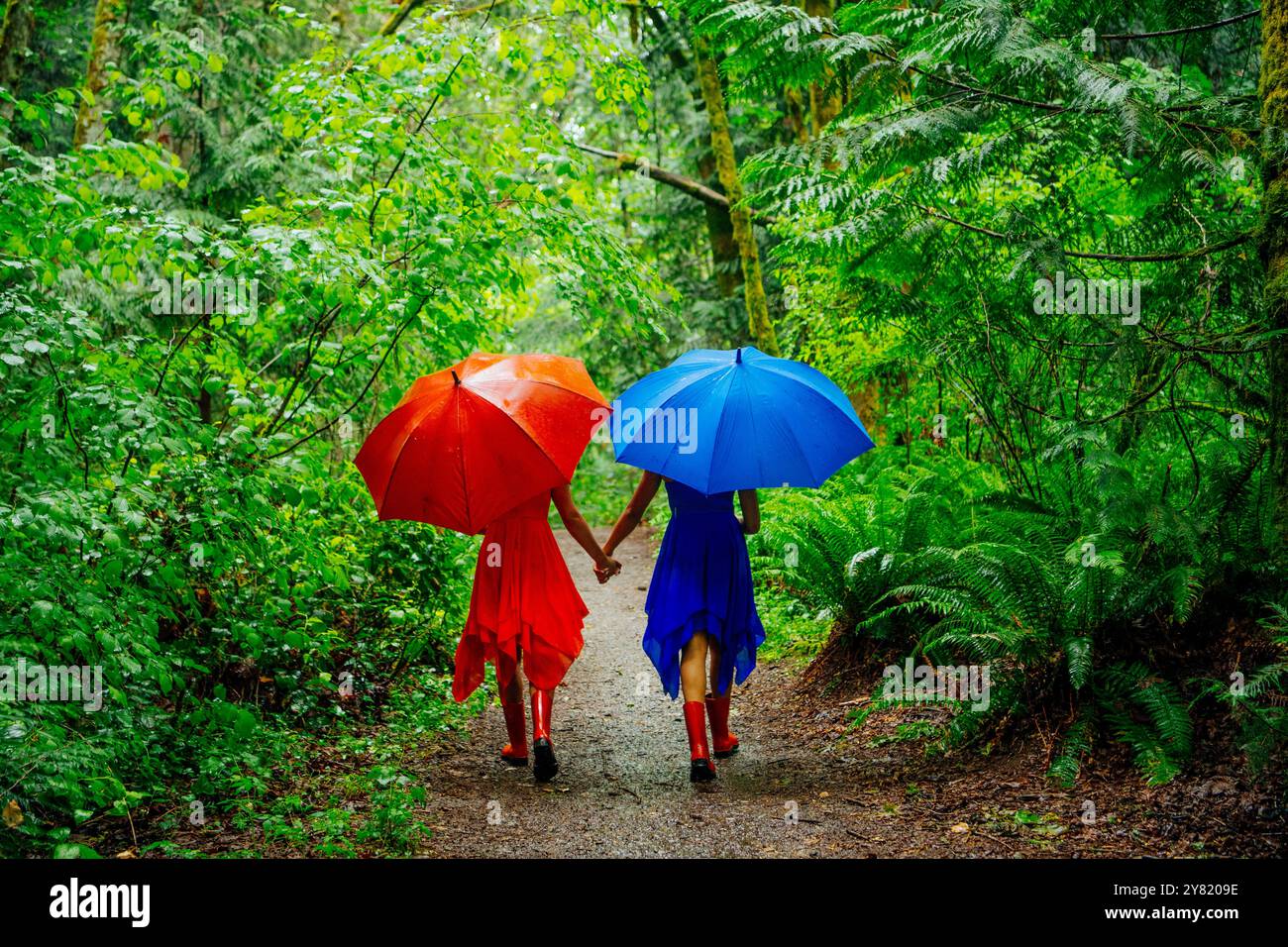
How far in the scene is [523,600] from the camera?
5.28 metres

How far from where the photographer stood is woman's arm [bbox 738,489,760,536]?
16.9 ft

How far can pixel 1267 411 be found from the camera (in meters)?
4.69


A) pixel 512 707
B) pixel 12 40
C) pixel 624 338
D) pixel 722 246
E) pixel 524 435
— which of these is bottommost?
pixel 512 707

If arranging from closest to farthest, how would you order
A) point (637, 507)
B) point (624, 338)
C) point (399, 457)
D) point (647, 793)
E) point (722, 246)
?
point (399, 457), point (647, 793), point (637, 507), point (624, 338), point (722, 246)

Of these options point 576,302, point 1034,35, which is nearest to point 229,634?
point 576,302

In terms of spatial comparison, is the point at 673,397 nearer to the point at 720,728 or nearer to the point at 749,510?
the point at 749,510


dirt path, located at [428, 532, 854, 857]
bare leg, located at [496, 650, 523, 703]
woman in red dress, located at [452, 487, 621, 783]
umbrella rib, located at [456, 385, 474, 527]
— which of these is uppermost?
umbrella rib, located at [456, 385, 474, 527]

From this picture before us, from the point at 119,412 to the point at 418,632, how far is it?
3.36 m

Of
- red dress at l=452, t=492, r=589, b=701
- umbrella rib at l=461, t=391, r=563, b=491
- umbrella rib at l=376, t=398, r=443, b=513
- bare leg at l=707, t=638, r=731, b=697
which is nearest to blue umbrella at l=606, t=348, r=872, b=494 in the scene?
umbrella rib at l=461, t=391, r=563, b=491

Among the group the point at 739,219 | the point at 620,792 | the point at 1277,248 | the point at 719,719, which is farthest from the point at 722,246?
the point at 620,792

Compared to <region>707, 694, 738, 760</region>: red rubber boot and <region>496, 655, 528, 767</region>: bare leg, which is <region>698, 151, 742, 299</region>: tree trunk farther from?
<region>496, 655, 528, 767</region>: bare leg

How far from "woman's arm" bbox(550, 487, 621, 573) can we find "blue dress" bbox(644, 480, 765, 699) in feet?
1.11

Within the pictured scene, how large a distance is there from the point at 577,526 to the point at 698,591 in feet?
2.61
